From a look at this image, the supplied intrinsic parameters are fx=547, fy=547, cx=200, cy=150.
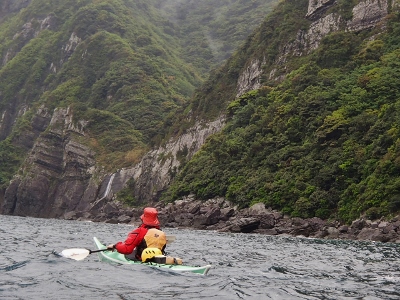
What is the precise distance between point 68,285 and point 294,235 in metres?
39.9

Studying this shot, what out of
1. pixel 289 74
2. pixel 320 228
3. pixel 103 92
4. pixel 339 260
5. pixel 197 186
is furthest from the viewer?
pixel 103 92

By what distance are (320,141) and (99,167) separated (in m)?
58.6

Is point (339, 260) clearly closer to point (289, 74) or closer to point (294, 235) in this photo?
point (294, 235)

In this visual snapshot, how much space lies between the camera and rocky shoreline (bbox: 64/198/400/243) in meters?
45.6

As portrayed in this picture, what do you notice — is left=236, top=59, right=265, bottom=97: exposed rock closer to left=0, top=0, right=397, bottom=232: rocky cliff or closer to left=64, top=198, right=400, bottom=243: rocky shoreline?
left=0, top=0, right=397, bottom=232: rocky cliff

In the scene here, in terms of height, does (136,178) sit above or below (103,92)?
below

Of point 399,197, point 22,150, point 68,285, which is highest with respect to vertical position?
point 22,150

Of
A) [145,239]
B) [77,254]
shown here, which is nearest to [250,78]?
[77,254]

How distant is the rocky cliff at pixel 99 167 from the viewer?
9275cm

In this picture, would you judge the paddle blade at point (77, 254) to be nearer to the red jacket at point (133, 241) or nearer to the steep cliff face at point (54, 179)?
the red jacket at point (133, 241)

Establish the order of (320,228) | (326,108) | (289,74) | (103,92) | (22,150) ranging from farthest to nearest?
(103,92) → (22,150) → (289,74) → (326,108) → (320,228)

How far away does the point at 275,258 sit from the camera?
24.9 metres

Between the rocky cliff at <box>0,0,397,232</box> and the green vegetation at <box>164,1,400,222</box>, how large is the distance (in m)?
3.82

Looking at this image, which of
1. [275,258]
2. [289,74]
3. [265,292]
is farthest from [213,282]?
[289,74]
